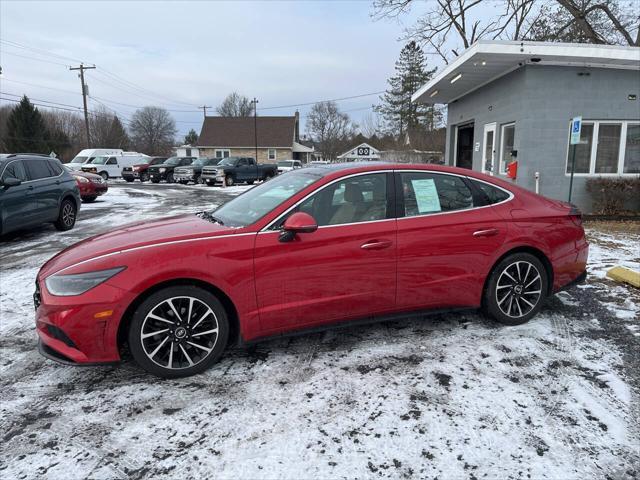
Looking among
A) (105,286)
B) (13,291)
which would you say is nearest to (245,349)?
(105,286)

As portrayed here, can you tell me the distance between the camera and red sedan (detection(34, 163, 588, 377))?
3.02 m

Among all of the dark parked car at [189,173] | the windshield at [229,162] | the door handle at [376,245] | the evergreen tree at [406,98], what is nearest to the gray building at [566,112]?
the door handle at [376,245]

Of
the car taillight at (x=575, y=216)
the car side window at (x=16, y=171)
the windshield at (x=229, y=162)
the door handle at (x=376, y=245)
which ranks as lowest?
the door handle at (x=376, y=245)

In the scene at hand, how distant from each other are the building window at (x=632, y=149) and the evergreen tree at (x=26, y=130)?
52.7 meters

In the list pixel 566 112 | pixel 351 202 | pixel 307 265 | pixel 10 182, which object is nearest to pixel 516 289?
pixel 351 202

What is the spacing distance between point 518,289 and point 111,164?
32.5 m

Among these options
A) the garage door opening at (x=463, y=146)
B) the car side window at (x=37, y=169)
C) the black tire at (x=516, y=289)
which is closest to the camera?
the black tire at (x=516, y=289)

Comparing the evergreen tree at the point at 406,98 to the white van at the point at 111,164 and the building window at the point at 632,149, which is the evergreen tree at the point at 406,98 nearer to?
the white van at the point at 111,164

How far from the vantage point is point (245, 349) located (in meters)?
3.69

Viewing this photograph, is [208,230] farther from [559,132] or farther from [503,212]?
[559,132]

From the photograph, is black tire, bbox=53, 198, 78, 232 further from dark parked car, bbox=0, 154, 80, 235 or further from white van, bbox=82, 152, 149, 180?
white van, bbox=82, 152, 149, 180

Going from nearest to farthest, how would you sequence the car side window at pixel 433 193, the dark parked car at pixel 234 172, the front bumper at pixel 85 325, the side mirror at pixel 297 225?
the front bumper at pixel 85 325 < the side mirror at pixel 297 225 < the car side window at pixel 433 193 < the dark parked car at pixel 234 172

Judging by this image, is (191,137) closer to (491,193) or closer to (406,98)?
(406,98)

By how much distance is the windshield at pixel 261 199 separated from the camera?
3.57 meters
